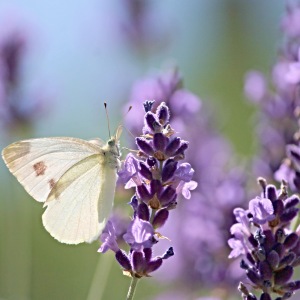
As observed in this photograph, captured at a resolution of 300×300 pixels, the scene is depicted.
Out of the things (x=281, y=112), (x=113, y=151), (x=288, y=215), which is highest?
(x=281, y=112)

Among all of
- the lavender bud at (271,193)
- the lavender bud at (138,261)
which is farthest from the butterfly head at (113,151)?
the lavender bud at (271,193)

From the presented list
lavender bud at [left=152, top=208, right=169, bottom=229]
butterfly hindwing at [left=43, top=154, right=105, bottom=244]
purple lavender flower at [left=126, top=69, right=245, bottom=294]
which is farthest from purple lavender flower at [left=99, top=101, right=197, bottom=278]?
purple lavender flower at [left=126, top=69, right=245, bottom=294]

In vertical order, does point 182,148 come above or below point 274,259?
above

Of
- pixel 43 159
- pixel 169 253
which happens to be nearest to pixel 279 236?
pixel 169 253

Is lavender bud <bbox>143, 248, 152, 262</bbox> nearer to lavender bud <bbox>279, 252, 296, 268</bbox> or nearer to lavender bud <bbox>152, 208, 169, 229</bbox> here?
lavender bud <bbox>152, 208, 169, 229</bbox>

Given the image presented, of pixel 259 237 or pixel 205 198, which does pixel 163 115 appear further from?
pixel 205 198

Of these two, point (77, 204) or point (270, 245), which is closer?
point (270, 245)
